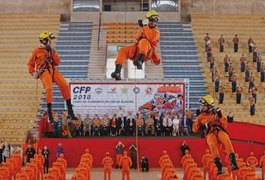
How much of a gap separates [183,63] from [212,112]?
57.7 feet

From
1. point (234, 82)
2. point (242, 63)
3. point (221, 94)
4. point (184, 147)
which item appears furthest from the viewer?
point (242, 63)

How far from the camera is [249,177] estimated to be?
16.0m

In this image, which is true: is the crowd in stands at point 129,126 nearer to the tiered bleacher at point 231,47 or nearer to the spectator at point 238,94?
the spectator at point 238,94

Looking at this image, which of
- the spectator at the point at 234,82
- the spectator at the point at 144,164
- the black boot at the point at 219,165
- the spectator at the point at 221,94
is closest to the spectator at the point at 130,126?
the spectator at the point at 144,164

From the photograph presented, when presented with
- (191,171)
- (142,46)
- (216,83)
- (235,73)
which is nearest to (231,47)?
(235,73)

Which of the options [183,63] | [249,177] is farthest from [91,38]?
[249,177]

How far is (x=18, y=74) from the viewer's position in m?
31.9

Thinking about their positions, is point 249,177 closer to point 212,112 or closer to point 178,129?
point 212,112

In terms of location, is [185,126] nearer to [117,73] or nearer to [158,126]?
[158,126]

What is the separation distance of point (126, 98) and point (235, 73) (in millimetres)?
7260

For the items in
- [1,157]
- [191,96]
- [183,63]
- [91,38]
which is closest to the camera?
[1,157]

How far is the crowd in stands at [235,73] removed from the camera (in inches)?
1139

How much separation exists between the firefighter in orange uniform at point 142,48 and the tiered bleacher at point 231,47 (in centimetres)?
1506

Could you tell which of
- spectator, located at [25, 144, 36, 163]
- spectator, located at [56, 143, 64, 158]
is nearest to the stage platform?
spectator, located at [56, 143, 64, 158]
